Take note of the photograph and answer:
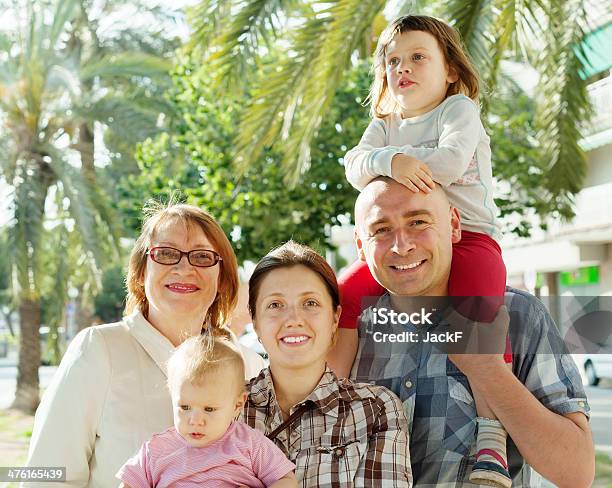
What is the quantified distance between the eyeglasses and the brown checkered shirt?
2.06 ft

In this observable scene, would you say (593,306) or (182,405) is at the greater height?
(593,306)

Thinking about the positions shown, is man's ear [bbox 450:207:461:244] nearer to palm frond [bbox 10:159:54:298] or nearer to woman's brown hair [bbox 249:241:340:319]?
woman's brown hair [bbox 249:241:340:319]

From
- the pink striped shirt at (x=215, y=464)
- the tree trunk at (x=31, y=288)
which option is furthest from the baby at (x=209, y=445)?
the tree trunk at (x=31, y=288)

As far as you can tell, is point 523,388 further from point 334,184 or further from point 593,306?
point 334,184

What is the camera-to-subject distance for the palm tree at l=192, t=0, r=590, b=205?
6.83 metres

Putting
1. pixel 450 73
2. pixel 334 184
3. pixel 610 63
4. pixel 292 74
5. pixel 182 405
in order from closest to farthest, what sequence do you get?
pixel 182 405 < pixel 450 73 < pixel 292 74 < pixel 334 184 < pixel 610 63

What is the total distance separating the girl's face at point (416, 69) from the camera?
3.24m

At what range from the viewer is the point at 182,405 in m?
2.51

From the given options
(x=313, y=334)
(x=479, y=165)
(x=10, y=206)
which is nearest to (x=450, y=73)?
(x=479, y=165)

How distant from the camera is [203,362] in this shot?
250 cm

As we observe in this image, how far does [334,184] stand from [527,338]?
978 centimetres

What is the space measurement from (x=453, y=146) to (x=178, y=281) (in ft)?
3.29

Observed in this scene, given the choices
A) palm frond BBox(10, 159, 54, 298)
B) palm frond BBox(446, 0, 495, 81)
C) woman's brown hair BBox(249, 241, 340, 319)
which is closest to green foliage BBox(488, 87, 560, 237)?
palm frond BBox(10, 159, 54, 298)

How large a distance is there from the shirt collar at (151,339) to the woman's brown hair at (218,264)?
9 cm
